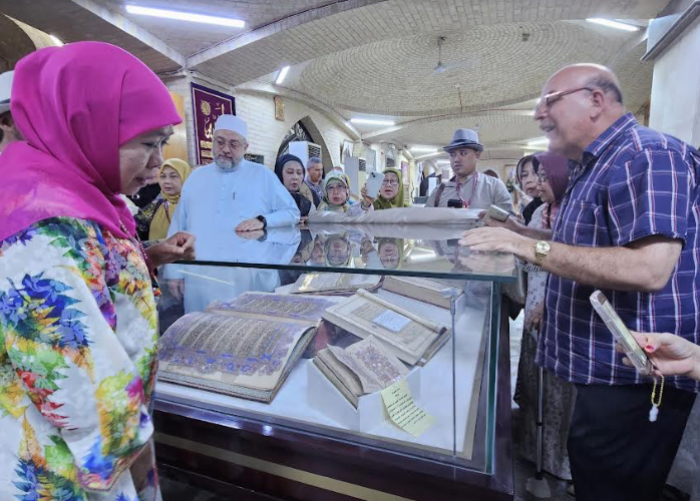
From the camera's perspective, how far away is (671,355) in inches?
35.5

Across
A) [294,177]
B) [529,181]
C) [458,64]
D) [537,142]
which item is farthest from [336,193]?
[537,142]

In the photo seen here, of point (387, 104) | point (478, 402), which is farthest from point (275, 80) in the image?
point (478, 402)

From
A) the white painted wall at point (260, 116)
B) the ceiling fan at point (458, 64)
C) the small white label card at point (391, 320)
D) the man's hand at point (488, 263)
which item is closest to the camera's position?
the man's hand at point (488, 263)

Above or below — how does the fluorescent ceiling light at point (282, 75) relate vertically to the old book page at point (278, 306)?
above

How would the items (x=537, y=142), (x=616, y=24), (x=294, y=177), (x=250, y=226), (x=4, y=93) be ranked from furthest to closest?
(x=537, y=142), (x=616, y=24), (x=294, y=177), (x=250, y=226), (x=4, y=93)

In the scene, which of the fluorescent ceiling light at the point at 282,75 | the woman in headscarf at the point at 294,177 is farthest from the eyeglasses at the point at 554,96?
the fluorescent ceiling light at the point at 282,75

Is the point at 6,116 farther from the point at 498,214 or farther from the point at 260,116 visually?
the point at 260,116

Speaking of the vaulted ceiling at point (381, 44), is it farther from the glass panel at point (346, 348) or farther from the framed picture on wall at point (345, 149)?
the glass panel at point (346, 348)

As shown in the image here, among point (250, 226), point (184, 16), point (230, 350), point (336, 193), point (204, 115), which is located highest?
point (184, 16)

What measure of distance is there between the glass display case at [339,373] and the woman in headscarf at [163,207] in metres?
1.74

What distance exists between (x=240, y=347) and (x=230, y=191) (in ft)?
5.85

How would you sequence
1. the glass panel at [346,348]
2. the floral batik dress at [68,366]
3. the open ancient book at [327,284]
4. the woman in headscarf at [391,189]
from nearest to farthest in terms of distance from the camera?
the floral batik dress at [68,366]
the glass panel at [346,348]
the open ancient book at [327,284]
the woman in headscarf at [391,189]

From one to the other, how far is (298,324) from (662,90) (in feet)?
13.3

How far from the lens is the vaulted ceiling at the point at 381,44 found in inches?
189
